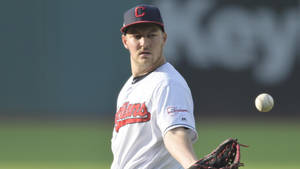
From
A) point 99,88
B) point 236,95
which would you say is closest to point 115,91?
point 99,88

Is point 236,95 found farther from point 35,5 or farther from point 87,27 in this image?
Answer: point 35,5

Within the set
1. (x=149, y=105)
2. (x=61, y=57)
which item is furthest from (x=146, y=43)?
(x=61, y=57)

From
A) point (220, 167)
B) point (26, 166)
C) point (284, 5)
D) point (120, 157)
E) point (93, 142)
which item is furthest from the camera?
point (284, 5)

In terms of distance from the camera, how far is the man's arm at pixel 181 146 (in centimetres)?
331

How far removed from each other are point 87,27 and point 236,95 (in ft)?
12.2

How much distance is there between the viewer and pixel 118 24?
14500 mm

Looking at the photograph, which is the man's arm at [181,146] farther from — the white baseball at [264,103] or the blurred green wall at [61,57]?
the blurred green wall at [61,57]

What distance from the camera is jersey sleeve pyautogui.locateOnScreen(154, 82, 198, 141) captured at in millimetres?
3507

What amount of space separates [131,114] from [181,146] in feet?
2.02

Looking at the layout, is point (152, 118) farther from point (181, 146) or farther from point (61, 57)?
point (61, 57)

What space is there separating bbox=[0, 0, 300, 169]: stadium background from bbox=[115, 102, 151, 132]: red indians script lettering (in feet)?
27.7

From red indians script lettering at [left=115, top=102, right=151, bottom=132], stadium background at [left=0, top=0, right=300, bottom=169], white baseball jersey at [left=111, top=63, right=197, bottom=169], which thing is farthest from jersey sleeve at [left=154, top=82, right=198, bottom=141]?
stadium background at [left=0, top=0, right=300, bottom=169]

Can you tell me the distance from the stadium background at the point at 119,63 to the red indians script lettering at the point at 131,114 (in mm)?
8432

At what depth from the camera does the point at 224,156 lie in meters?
3.37
